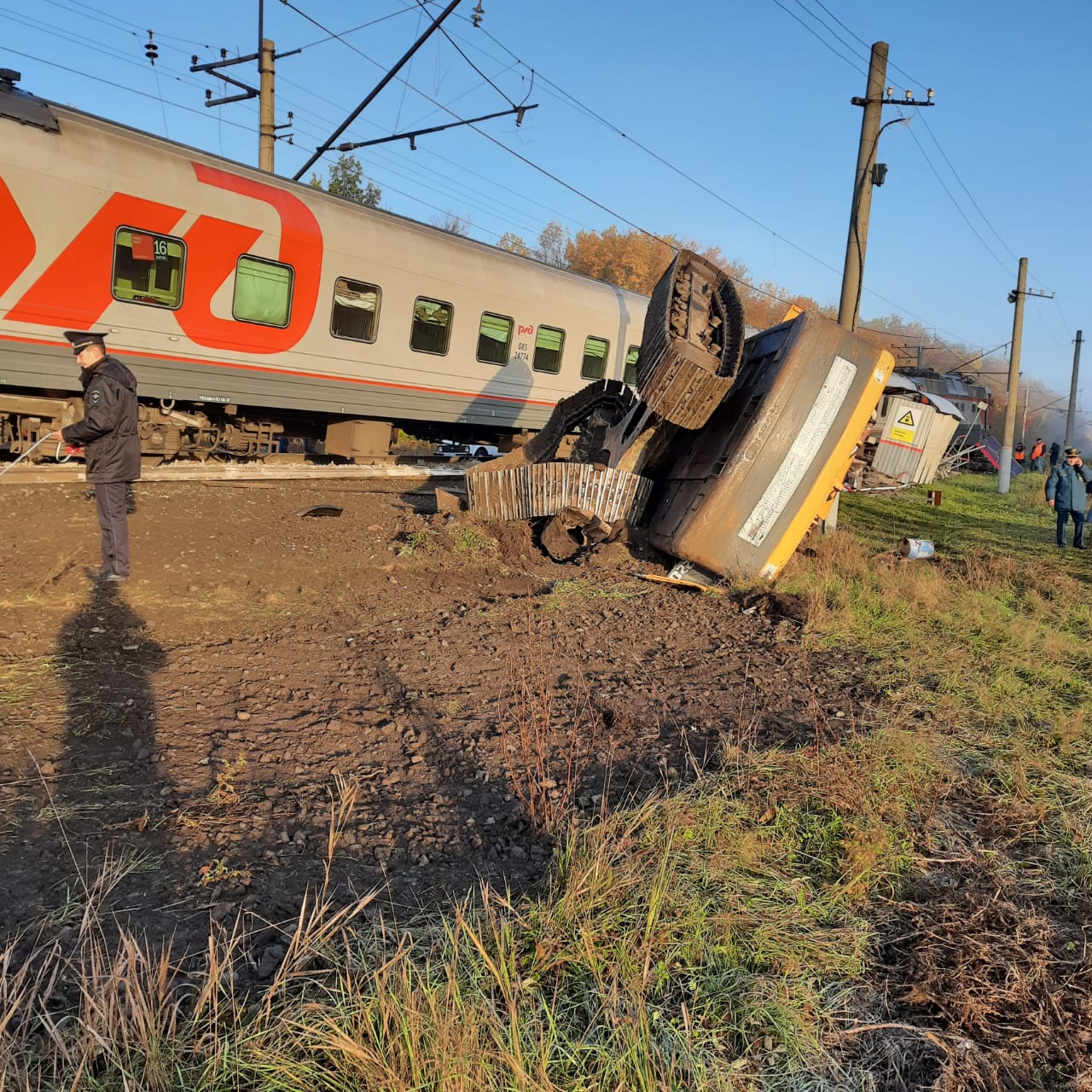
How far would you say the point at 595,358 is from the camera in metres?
16.5

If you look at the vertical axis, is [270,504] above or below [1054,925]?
above

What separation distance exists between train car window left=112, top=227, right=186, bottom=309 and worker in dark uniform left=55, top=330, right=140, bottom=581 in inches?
145

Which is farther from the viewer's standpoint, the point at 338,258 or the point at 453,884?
the point at 338,258

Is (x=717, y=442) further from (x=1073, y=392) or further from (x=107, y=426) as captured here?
(x=1073, y=392)

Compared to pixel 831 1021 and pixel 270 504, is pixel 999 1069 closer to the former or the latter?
pixel 831 1021

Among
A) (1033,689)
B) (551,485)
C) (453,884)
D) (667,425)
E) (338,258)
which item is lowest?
(453,884)

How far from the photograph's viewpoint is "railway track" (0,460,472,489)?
917 centimetres

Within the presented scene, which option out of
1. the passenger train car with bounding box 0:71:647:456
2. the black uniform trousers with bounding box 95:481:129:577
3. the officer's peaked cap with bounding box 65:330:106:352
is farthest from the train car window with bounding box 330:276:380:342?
the black uniform trousers with bounding box 95:481:129:577

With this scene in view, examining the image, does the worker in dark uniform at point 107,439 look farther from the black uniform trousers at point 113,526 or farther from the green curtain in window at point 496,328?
the green curtain in window at point 496,328

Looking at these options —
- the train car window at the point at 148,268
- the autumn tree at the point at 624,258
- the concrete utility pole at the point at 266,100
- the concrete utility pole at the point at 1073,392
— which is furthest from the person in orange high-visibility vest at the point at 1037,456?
the train car window at the point at 148,268

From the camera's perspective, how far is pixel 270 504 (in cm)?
935

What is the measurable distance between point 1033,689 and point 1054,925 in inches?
111

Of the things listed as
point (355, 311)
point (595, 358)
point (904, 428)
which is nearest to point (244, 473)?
point (355, 311)

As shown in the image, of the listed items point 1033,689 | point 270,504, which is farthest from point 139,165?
point 1033,689
